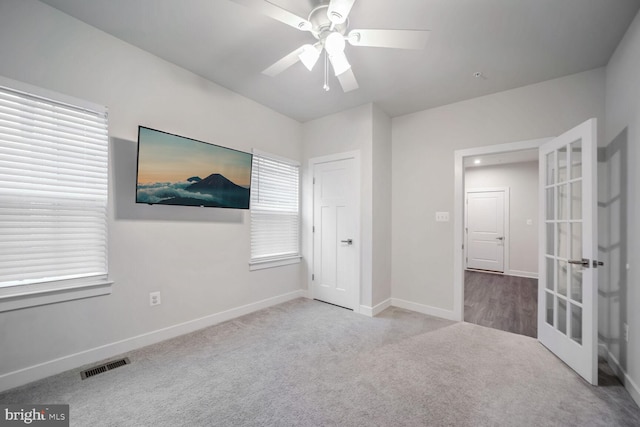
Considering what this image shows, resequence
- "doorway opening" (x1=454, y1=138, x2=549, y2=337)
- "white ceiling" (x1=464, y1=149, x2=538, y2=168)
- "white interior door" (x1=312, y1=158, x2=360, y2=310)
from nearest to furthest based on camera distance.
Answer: "white interior door" (x1=312, y1=158, x2=360, y2=310) < "doorway opening" (x1=454, y1=138, x2=549, y2=337) < "white ceiling" (x1=464, y1=149, x2=538, y2=168)

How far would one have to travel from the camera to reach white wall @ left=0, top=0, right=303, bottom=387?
1884 millimetres

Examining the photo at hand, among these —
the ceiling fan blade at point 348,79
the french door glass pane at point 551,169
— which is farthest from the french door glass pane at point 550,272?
the ceiling fan blade at point 348,79

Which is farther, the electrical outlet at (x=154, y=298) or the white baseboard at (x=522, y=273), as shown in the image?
the white baseboard at (x=522, y=273)

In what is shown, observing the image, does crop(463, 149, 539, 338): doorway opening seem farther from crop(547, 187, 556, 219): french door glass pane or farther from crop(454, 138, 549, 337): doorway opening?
crop(547, 187, 556, 219): french door glass pane

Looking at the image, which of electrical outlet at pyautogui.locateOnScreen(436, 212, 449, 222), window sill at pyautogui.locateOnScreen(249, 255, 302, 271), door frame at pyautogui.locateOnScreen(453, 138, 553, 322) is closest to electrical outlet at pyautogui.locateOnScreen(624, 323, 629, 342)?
door frame at pyautogui.locateOnScreen(453, 138, 553, 322)

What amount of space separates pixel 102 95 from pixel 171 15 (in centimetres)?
90

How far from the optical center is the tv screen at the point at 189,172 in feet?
7.57

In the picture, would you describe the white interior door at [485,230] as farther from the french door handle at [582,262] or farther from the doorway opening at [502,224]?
the french door handle at [582,262]

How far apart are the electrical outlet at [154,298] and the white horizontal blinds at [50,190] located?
0.48m

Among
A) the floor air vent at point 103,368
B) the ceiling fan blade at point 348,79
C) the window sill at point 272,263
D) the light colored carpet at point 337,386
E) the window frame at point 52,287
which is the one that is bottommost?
the light colored carpet at point 337,386

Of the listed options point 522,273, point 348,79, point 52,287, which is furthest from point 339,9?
point 522,273

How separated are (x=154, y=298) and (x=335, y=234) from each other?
7.40 feet

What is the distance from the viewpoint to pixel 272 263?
3617 millimetres

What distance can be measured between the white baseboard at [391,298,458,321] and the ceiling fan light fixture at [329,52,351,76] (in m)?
2.98
